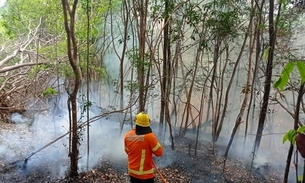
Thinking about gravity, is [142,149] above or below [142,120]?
below

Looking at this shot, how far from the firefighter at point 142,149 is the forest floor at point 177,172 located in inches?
41.1

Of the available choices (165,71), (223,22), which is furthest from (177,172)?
(223,22)

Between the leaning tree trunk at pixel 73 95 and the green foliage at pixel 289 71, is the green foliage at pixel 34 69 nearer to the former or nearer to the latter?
the leaning tree trunk at pixel 73 95

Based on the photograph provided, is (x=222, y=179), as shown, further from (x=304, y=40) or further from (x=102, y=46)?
(x=102, y=46)

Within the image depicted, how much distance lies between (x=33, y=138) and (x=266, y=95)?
14.8 feet

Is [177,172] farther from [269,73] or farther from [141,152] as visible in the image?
[269,73]

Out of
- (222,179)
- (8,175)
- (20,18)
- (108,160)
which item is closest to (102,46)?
(20,18)

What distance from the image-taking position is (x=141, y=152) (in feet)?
9.19

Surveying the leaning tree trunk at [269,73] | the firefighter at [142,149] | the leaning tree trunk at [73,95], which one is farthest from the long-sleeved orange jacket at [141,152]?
the leaning tree trunk at [269,73]

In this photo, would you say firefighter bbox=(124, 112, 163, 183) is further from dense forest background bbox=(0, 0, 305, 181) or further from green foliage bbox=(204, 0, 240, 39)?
green foliage bbox=(204, 0, 240, 39)

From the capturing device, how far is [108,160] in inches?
176

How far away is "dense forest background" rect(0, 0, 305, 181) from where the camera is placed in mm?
4039

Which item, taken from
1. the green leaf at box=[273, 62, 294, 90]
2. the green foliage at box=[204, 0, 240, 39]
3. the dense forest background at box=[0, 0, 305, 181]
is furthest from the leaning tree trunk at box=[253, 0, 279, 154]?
the green leaf at box=[273, 62, 294, 90]

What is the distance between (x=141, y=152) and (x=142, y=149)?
0.12 feet
